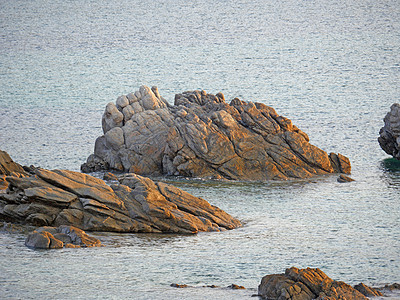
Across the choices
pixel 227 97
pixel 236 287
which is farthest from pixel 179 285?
pixel 227 97

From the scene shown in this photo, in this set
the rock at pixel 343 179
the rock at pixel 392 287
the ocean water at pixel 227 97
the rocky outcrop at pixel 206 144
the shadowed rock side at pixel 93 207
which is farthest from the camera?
the rocky outcrop at pixel 206 144

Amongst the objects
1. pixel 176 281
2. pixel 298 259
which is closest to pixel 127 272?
pixel 176 281

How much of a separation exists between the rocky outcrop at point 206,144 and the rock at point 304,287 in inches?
931

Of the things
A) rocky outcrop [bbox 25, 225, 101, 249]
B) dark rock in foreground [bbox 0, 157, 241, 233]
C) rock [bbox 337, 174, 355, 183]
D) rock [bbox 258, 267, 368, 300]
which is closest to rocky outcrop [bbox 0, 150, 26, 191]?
dark rock in foreground [bbox 0, 157, 241, 233]

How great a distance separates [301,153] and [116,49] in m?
69.8

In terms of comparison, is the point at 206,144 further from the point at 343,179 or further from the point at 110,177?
the point at 343,179

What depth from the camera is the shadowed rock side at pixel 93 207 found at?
32.0 metres

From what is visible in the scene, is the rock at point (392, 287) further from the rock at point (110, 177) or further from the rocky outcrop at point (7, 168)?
the rock at point (110, 177)

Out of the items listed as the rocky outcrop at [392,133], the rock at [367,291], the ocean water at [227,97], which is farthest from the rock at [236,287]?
the rocky outcrop at [392,133]

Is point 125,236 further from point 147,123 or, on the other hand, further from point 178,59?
point 178,59

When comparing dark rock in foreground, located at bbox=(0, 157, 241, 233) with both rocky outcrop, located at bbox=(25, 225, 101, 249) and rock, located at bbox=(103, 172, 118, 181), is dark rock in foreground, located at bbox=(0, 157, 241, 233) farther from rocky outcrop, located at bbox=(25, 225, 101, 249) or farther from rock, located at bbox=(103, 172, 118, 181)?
rock, located at bbox=(103, 172, 118, 181)

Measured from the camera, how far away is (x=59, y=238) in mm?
29516

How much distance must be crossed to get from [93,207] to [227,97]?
6283cm

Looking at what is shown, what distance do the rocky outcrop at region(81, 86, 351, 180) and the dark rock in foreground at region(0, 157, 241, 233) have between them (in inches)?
532
